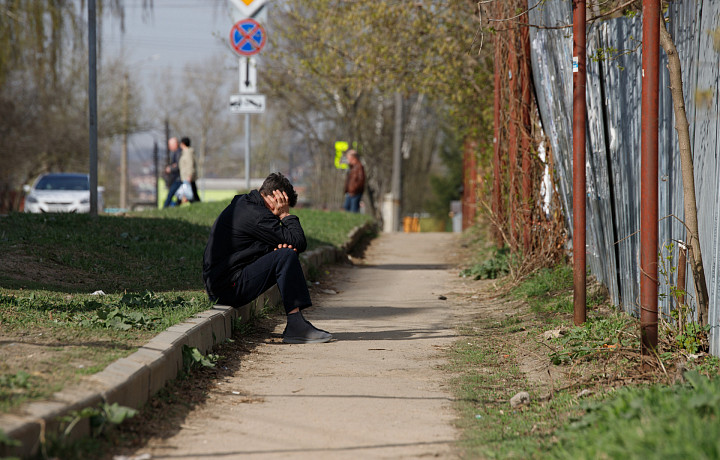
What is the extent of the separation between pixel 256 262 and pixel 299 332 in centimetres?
63

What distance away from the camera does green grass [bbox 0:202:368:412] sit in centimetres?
427

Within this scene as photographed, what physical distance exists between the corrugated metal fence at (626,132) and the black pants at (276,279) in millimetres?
2408

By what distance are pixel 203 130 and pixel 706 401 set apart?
2738 inches

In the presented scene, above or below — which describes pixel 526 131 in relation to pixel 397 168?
below

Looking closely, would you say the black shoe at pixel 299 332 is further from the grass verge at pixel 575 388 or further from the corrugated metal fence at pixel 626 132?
→ the corrugated metal fence at pixel 626 132

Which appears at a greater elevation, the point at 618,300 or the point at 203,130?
the point at 203,130

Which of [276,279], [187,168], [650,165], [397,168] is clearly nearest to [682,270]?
[650,165]

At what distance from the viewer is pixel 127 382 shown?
3.98m

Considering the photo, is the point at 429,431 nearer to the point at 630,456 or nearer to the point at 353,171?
the point at 630,456

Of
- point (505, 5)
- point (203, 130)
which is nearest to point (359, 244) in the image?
point (505, 5)

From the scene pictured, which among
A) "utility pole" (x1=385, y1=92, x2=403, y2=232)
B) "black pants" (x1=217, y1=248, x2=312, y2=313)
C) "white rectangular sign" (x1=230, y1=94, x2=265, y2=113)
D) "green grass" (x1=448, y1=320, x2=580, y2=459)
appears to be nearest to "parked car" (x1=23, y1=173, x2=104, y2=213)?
"white rectangular sign" (x1=230, y1=94, x2=265, y2=113)

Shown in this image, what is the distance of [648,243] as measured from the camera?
4.92 meters

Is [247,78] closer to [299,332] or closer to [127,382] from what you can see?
[299,332]

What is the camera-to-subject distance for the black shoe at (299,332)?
252 inches
